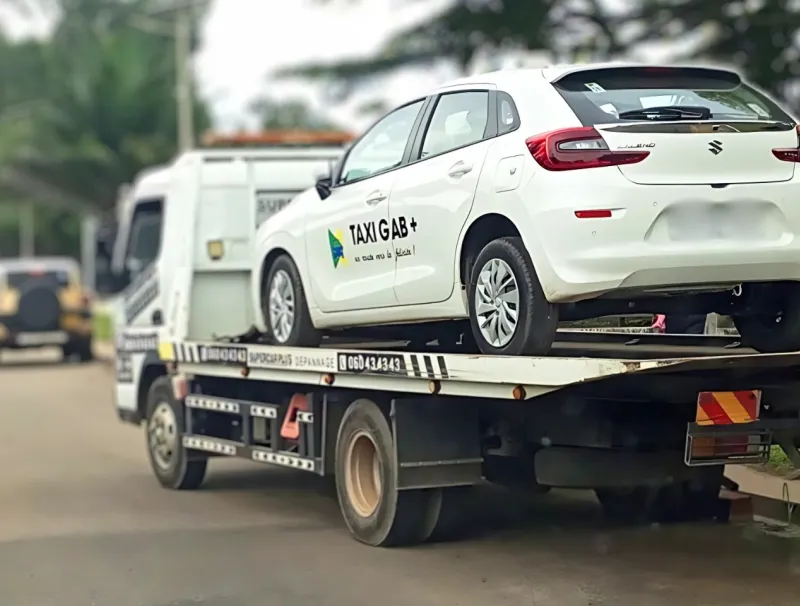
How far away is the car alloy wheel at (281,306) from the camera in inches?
374

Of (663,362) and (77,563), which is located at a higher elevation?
(663,362)

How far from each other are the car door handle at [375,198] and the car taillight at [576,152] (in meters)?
1.58

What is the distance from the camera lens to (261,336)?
412 inches

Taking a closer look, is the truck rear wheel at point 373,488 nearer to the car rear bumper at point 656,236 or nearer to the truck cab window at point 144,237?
the car rear bumper at point 656,236

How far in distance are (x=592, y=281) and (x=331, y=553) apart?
2630 millimetres

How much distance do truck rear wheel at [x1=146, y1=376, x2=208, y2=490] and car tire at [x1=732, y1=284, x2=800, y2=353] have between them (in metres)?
5.07

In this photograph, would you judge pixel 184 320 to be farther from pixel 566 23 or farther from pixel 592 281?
pixel 566 23

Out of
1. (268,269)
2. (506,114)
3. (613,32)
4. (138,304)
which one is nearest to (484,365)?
(506,114)

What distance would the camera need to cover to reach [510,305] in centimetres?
695

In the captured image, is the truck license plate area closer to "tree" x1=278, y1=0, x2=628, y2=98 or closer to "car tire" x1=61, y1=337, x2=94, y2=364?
"tree" x1=278, y1=0, x2=628, y2=98

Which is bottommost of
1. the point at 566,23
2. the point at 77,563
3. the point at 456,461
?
the point at 77,563

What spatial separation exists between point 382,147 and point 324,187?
2.05 feet

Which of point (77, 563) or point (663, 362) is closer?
point (663, 362)

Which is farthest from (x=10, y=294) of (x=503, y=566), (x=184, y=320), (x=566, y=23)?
(x=503, y=566)
